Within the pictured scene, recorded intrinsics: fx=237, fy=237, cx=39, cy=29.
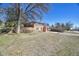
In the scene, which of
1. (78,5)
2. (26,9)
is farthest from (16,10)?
(78,5)

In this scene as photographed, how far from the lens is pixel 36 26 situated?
292 centimetres

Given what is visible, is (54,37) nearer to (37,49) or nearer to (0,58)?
(37,49)

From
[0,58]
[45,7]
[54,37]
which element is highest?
[45,7]

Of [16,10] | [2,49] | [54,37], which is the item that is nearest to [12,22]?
[16,10]

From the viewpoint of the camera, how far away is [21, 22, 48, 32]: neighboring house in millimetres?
2920

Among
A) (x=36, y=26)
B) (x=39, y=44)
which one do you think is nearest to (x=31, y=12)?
(x=36, y=26)

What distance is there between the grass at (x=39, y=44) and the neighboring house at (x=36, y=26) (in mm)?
51

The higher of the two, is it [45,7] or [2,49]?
[45,7]

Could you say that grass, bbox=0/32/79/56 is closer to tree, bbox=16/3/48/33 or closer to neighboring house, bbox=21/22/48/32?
neighboring house, bbox=21/22/48/32

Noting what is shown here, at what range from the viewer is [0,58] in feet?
9.23

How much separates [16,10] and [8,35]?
0.33 metres

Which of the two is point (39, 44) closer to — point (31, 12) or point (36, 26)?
point (36, 26)

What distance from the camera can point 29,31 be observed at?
295 centimetres

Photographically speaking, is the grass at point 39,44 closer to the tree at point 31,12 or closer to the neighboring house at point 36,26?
the neighboring house at point 36,26
